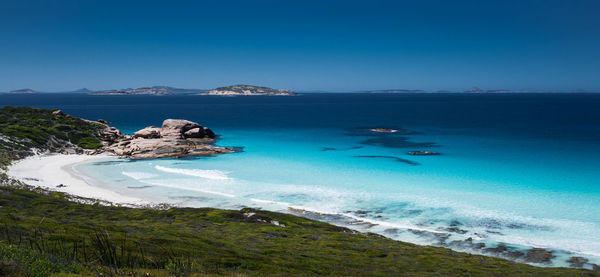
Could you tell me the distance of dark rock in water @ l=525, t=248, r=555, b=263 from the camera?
24547mm

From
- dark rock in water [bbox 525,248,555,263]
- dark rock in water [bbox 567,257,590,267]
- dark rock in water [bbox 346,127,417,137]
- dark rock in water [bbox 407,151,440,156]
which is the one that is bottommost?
dark rock in water [bbox 567,257,590,267]

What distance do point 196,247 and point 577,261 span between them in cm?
2488

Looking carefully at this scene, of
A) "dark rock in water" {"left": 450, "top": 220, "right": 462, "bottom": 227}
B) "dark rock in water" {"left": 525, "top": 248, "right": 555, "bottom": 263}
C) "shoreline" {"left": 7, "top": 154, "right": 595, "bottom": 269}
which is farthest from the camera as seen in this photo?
"shoreline" {"left": 7, "top": 154, "right": 595, "bottom": 269}

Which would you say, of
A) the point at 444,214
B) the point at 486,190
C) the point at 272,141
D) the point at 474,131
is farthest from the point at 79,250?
the point at 474,131

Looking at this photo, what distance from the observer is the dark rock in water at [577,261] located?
23923mm

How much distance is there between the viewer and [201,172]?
54094mm

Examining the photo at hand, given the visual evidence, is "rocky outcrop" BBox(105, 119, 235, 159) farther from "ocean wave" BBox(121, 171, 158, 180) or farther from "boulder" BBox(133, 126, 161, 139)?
"ocean wave" BBox(121, 171, 158, 180)

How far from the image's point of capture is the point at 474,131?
9794 cm

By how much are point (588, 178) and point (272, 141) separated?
58974 mm

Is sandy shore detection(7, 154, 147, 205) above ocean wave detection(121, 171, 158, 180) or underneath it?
above

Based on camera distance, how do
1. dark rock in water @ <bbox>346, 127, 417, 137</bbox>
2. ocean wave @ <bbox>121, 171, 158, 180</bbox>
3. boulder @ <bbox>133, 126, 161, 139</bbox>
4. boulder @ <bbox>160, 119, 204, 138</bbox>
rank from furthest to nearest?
dark rock in water @ <bbox>346, 127, 417, 137</bbox> → boulder @ <bbox>160, 119, 204, 138</bbox> → boulder @ <bbox>133, 126, 161, 139</bbox> → ocean wave @ <bbox>121, 171, 158, 180</bbox>

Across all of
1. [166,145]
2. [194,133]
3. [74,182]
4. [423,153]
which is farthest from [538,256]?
[194,133]

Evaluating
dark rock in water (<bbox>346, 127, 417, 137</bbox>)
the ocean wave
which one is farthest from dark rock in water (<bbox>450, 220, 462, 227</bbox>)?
dark rock in water (<bbox>346, 127, 417, 137</bbox>)

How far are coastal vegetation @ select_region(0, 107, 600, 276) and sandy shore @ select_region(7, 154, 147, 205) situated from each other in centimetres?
353
